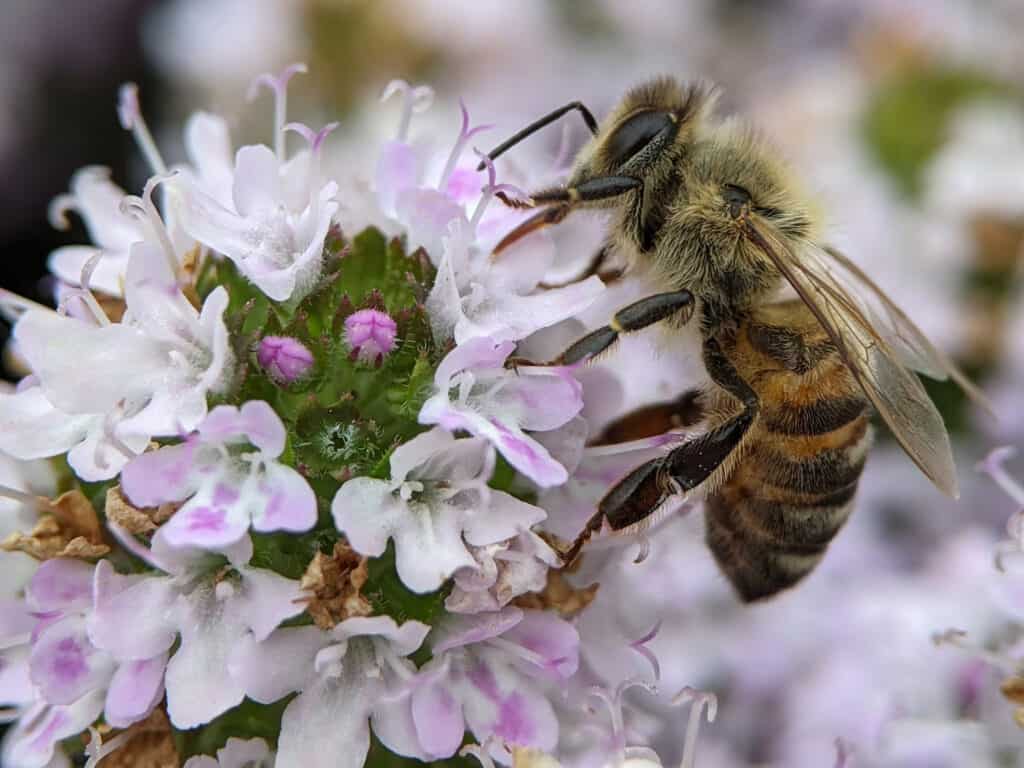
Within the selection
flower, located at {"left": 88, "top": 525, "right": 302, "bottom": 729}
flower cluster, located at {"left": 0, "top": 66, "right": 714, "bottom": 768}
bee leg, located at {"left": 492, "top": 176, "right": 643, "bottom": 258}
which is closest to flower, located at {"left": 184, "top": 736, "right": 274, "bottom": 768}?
flower cluster, located at {"left": 0, "top": 66, "right": 714, "bottom": 768}

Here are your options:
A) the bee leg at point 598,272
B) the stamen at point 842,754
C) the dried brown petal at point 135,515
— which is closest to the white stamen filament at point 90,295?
the dried brown petal at point 135,515

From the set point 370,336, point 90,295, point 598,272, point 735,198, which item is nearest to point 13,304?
point 90,295

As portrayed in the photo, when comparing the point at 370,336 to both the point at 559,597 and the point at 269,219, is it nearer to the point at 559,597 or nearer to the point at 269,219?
the point at 269,219

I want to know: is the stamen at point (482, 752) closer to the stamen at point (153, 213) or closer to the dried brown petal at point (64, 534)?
the dried brown petal at point (64, 534)

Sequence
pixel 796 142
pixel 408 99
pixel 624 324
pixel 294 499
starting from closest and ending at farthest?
1. pixel 294 499
2. pixel 624 324
3. pixel 408 99
4. pixel 796 142

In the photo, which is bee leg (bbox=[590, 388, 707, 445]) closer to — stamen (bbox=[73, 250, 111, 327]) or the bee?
the bee

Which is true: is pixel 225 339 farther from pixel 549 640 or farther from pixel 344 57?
pixel 344 57

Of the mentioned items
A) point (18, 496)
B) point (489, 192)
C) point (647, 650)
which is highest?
point (489, 192)

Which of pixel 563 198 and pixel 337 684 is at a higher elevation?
pixel 563 198
